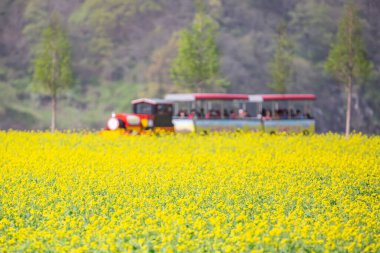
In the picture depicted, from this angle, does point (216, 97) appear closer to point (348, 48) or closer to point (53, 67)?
point (348, 48)

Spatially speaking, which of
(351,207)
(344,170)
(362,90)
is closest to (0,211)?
(351,207)

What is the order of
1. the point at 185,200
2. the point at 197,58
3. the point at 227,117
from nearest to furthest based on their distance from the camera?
the point at 185,200 → the point at 227,117 → the point at 197,58

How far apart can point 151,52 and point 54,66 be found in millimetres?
50269

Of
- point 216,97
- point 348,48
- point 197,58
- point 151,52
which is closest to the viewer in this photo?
point 348,48

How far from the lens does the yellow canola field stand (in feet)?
44.6

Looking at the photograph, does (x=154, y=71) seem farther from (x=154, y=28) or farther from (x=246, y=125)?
(x=246, y=125)

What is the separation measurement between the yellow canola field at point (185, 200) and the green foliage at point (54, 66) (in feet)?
64.7

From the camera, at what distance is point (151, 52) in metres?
105

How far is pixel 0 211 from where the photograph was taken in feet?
56.4

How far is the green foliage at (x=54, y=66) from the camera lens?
54.5m

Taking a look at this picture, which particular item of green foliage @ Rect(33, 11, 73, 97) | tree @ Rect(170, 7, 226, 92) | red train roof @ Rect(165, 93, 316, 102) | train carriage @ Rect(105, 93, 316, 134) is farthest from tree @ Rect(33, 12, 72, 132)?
tree @ Rect(170, 7, 226, 92)

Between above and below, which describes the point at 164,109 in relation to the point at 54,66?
below

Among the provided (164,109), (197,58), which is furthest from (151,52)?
(164,109)

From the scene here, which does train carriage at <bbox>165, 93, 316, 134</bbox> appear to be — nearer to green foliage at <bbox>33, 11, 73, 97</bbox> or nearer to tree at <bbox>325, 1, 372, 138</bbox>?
tree at <bbox>325, 1, 372, 138</bbox>
